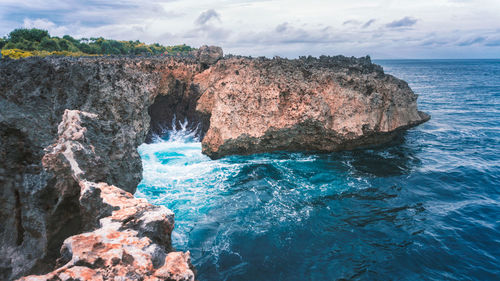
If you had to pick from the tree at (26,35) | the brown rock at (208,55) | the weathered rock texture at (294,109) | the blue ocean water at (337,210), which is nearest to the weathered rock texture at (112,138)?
the weathered rock texture at (294,109)

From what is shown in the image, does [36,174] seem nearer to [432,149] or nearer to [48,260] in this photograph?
[48,260]

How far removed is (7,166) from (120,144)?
8.87 ft

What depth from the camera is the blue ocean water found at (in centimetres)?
844

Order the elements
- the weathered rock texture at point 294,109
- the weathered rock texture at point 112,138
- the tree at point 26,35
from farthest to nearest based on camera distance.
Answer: the tree at point 26,35, the weathered rock texture at point 294,109, the weathered rock texture at point 112,138

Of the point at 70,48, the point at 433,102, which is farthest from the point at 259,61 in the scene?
the point at 70,48

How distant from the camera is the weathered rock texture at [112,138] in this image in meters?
4.08

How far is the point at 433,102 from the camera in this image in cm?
3456

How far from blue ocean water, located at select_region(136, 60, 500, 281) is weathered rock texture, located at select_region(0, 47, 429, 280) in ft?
6.86

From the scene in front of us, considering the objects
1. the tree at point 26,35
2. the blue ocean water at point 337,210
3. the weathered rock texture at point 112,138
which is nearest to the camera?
the weathered rock texture at point 112,138

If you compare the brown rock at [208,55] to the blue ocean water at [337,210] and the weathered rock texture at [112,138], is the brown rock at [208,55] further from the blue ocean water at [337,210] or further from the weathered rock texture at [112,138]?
the blue ocean water at [337,210]

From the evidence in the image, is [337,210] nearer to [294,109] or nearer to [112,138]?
[294,109]

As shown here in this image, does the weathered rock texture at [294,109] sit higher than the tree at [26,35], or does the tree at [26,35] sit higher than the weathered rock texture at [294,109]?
the tree at [26,35]

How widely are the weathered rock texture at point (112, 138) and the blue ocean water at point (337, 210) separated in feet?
6.86

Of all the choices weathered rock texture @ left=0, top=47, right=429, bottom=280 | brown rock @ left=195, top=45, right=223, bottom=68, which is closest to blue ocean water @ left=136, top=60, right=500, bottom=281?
weathered rock texture @ left=0, top=47, right=429, bottom=280
